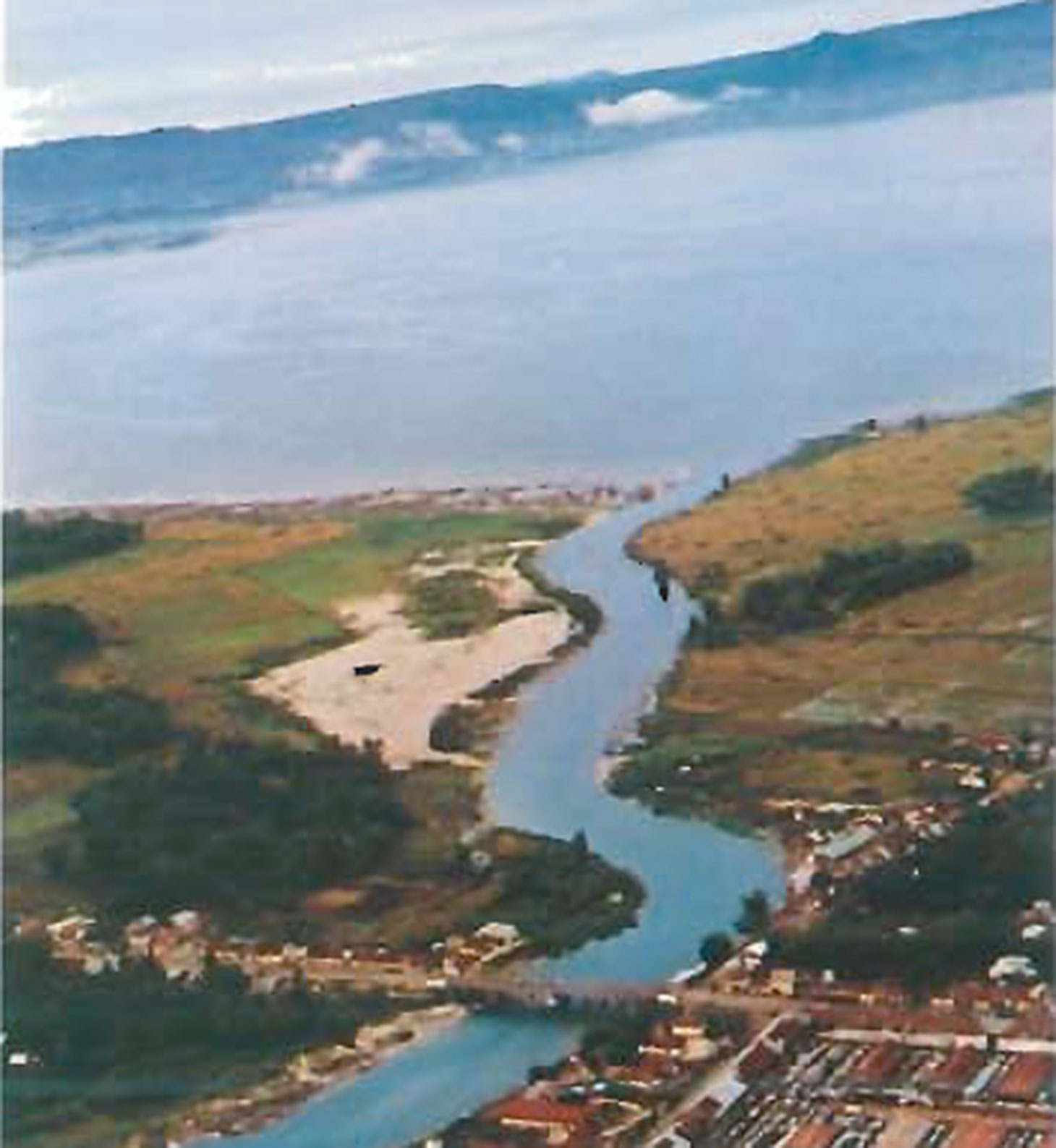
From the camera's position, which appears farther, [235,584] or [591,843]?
[235,584]

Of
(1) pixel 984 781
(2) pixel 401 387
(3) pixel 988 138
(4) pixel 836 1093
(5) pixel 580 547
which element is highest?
(3) pixel 988 138

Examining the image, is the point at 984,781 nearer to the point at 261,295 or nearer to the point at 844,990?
the point at 844,990

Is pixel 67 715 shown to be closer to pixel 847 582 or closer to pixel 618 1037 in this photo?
pixel 618 1037

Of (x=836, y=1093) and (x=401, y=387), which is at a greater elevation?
(x=401, y=387)

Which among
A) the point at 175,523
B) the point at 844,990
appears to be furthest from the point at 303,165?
the point at 844,990

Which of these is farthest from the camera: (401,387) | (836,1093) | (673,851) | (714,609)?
(401,387)

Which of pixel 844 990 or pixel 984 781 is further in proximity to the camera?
pixel 984 781

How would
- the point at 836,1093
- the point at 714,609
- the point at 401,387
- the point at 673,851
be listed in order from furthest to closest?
the point at 401,387
the point at 714,609
the point at 673,851
the point at 836,1093

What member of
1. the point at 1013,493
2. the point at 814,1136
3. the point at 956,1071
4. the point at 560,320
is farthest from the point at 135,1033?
the point at 1013,493
